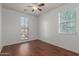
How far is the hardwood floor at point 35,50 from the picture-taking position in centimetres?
144

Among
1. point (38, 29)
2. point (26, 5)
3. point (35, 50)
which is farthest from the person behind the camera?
point (38, 29)

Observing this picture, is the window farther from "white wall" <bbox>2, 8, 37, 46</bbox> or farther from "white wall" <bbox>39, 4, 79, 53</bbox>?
"white wall" <bbox>2, 8, 37, 46</bbox>

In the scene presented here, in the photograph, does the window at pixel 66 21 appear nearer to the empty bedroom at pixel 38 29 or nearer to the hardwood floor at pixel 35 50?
the empty bedroom at pixel 38 29

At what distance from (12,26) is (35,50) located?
0.52 meters

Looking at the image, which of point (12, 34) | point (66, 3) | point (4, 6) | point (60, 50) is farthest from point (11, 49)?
point (66, 3)

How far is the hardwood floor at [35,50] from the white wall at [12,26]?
0.28 ft

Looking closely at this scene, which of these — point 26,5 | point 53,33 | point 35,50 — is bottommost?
point 35,50

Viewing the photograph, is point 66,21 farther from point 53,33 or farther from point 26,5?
point 26,5

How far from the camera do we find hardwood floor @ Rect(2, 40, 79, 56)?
1.44 meters

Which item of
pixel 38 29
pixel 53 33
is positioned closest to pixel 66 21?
pixel 53 33

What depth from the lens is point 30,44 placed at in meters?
1.58

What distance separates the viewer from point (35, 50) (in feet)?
5.01

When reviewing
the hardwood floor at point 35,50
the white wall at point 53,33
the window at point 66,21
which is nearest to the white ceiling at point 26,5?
the white wall at point 53,33

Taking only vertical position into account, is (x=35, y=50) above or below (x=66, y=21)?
below
